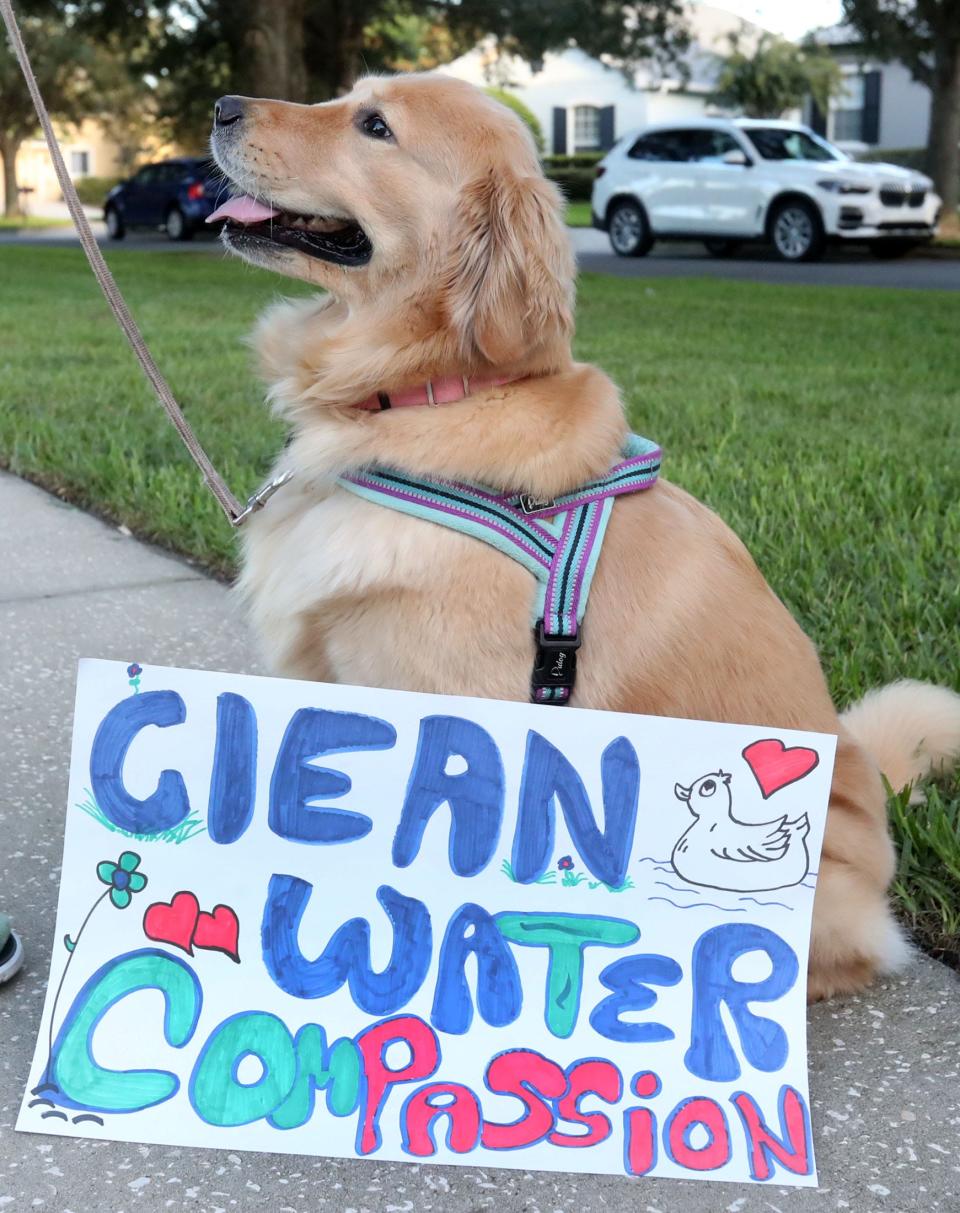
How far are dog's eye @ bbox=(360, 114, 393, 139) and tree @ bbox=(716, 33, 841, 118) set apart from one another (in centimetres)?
3800

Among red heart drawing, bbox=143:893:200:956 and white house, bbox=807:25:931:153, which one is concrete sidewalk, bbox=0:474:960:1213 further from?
white house, bbox=807:25:931:153

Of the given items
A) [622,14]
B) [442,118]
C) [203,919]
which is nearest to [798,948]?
[203,919]

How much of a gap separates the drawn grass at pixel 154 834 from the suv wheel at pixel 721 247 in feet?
57.2

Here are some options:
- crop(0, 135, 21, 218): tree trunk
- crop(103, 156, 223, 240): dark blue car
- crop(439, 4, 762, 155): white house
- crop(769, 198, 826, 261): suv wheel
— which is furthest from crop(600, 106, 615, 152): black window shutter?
crop(769, 198, 826, 261): suv wheel

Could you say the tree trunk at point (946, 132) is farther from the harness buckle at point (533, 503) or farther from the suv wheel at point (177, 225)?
the harness buckle at point (533, 503)

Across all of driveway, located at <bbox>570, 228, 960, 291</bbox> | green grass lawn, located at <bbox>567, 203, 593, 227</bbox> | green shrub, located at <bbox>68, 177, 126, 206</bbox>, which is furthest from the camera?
green shrub, located at <bbox>68, 177, 126, 206</bbox>

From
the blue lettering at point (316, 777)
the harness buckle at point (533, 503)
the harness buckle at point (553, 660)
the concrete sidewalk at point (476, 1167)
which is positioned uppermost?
the harness buckle at point (533, 503)

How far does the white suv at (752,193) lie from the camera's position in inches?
661

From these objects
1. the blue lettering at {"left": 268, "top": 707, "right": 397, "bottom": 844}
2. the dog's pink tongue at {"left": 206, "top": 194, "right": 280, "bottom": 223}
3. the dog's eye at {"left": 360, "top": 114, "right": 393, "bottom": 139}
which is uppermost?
the dog's eye at {"left": 360, "top": 114, "right": 393, "bottom": 139}

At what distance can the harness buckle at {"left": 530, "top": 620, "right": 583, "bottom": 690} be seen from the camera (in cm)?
211

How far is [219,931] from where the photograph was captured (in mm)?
2049

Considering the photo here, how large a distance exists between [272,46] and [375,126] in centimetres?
1592

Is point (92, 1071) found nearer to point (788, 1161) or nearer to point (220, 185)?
point (788, 1161)

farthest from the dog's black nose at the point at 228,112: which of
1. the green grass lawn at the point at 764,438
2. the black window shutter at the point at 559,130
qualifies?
the black window shutter at the point at 559,130
